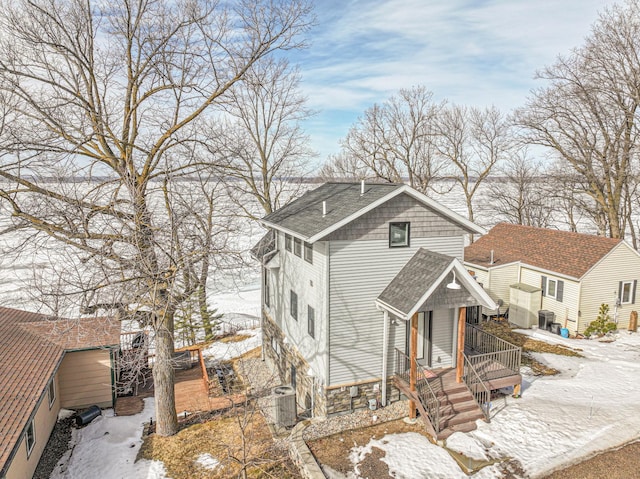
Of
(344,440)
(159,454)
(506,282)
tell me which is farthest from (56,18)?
(506,282)

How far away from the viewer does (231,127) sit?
90.0 ft

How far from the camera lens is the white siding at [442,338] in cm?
1338

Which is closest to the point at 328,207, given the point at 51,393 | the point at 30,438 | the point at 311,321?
the point at 311,321

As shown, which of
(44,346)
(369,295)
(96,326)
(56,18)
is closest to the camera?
(56,18)

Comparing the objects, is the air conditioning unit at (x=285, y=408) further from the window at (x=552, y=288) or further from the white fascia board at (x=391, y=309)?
the window at (x=552, y=288)

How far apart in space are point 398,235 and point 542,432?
678 cm

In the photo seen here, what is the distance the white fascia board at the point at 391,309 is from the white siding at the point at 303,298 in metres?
1.65

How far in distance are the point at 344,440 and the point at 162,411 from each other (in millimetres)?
5971

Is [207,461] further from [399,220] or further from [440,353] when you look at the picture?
[399,220]

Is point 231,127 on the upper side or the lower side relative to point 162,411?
upper

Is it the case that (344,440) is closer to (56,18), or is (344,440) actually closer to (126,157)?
(126,157)

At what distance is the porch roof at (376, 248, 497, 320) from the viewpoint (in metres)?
11.0

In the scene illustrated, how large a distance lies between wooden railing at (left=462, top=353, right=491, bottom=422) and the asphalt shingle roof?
5.78m

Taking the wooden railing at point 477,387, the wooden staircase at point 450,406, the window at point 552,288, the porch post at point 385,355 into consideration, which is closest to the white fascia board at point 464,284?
the porch post at point 385,355
